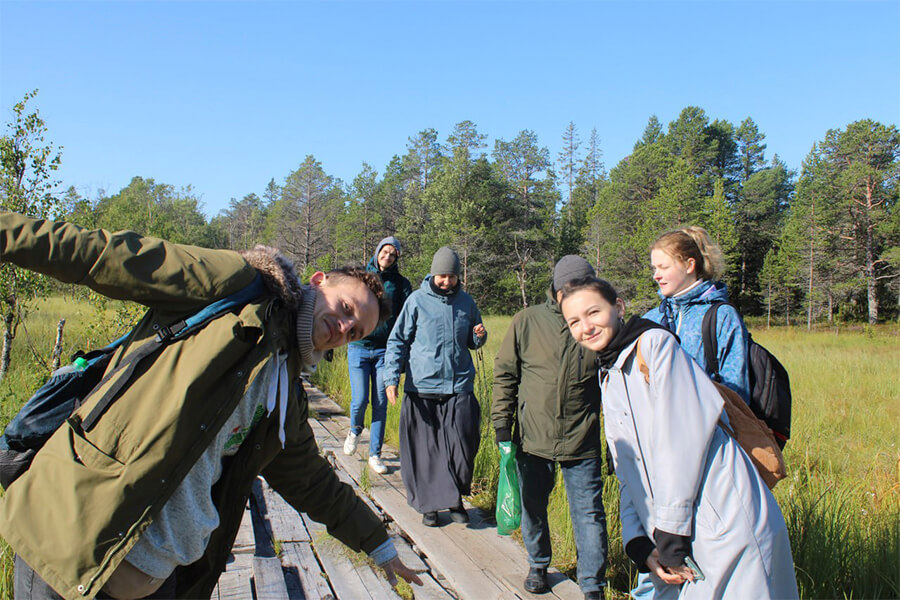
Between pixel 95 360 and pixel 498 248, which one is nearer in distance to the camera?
pixel 95 360

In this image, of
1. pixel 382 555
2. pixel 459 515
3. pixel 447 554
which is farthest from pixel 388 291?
pixel 382 555

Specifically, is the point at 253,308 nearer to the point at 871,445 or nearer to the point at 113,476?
the point at 113,476

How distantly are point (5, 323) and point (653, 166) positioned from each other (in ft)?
150

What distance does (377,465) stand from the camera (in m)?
5.35

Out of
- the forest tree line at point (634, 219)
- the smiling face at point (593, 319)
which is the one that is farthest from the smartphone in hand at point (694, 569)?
the forest tree line at point (634, 219)

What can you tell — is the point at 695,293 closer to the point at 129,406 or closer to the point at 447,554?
the point at 447,554

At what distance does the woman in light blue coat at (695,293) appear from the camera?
272cm

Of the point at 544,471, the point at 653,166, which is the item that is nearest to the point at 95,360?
the point at 544,471

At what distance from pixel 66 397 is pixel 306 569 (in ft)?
7.96

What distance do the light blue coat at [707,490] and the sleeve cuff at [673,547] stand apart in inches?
0.9

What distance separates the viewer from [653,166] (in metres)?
46.2

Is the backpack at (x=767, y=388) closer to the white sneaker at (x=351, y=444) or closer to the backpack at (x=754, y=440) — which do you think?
the backpack at (x=754, y=440)

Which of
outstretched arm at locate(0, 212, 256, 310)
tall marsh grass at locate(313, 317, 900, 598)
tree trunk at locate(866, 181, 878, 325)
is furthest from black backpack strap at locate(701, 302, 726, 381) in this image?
tree trunk at locate(866, 181, 878, 325)

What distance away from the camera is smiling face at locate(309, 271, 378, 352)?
1854mm
